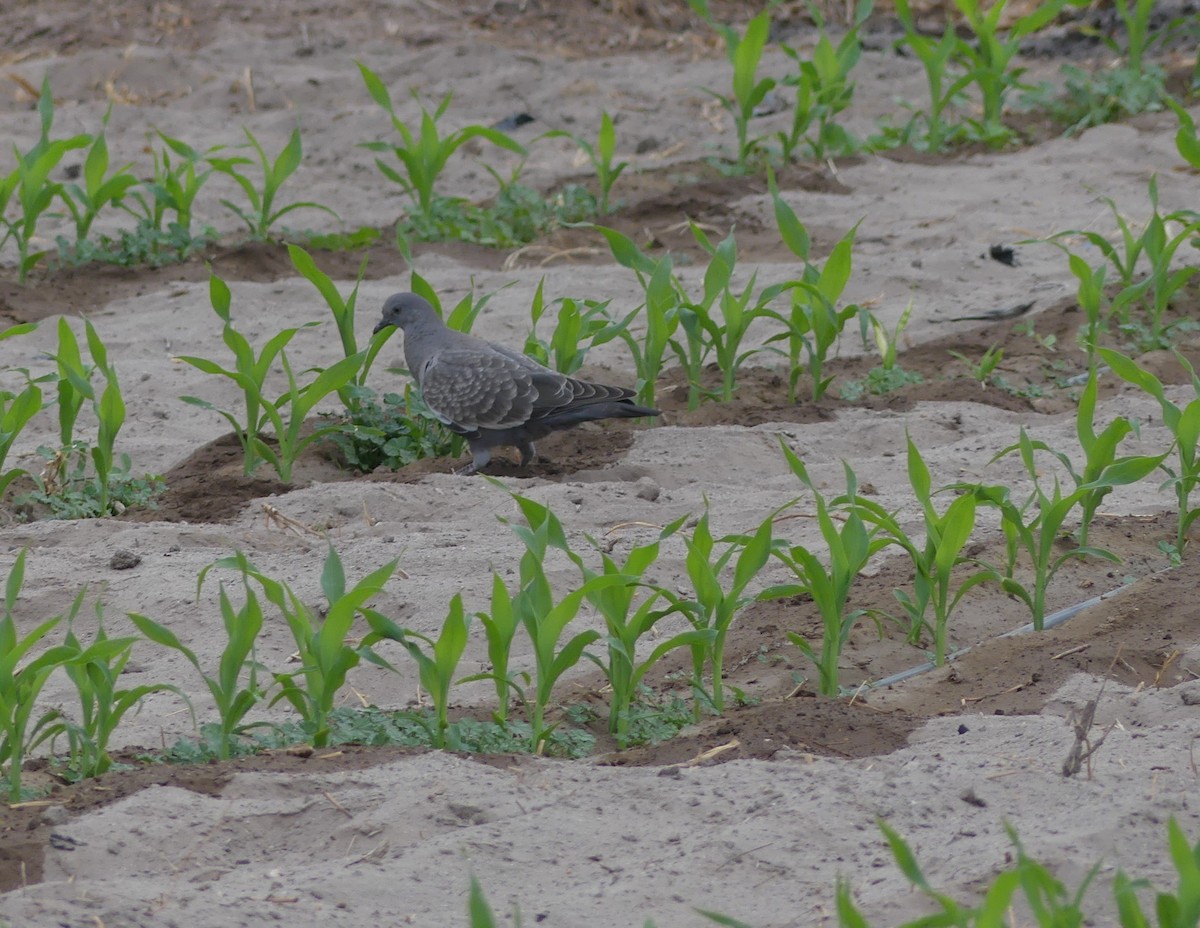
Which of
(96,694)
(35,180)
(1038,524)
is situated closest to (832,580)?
(1038,524)

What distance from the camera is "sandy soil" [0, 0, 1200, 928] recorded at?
2844 mm

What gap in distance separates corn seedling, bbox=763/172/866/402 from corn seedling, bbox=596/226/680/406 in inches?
14.0

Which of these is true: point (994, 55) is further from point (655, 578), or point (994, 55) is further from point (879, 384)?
point (655, 578)

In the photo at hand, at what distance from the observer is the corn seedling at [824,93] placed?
7.75 m

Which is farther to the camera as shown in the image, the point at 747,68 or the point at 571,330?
the point at 747,68

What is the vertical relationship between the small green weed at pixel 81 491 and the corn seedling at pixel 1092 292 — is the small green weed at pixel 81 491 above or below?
below

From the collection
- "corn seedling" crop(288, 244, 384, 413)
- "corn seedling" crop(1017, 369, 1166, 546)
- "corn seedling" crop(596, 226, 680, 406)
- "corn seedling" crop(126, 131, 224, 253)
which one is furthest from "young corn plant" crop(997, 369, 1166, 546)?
"corn seedling" crop(126, 131, 224, 253)

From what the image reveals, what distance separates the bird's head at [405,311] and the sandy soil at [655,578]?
395 mm

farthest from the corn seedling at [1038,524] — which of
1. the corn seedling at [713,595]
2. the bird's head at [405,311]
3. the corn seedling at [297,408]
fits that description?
the bird's head at [405,311]

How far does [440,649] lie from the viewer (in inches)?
130

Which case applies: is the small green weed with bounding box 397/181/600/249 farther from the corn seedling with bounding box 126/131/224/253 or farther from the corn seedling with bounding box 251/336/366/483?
the corn seedling with bounding box 251/336/366/483

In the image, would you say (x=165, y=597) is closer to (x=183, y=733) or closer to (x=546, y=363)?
(x=183, y=733)

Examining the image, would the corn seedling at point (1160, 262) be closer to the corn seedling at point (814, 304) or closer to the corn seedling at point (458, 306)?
the corn seedling at point (814, 304)

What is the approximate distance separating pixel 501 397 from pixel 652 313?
59 cm
